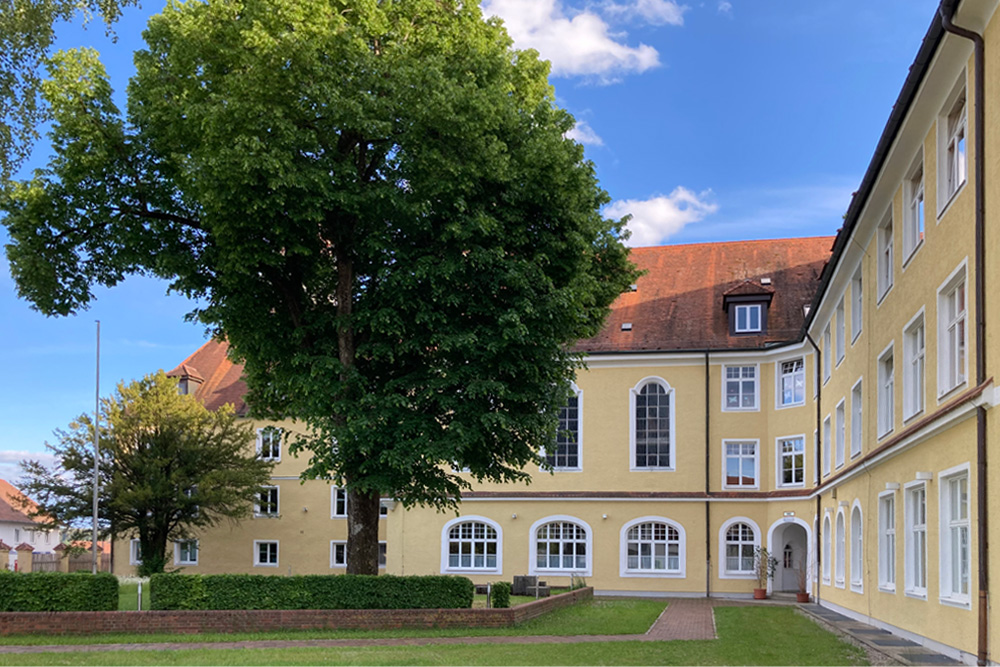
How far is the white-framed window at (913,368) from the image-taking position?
51.9ft

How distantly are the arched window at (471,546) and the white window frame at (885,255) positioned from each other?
2083cm

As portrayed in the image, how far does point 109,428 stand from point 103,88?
2140 cm

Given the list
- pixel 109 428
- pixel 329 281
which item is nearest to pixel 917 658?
pixel 329 281

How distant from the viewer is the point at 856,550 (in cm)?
2255

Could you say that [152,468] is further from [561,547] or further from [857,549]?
[857,549]

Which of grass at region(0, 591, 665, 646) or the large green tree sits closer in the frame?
grass at region(0, 591, 665, 646)

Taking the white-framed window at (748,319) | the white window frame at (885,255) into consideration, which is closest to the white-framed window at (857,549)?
the white window frame at (885,255)

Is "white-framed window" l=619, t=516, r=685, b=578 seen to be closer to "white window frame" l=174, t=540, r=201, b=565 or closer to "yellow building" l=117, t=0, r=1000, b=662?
"yellow building" l=117, t=0, r=1000, b=662

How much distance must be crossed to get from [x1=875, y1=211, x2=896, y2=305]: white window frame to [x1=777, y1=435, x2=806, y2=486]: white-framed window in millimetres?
15544

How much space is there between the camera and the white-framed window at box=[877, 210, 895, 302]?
18.5 m

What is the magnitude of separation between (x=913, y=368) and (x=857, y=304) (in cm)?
608

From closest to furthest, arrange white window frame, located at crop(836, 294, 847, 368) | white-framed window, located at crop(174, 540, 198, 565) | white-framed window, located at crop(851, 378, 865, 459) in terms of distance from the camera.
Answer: white-framed window, located at crop(851, 378, 865, 459)
white window frame, located at crop(836, 294, 847, 368)
white-framed window, located at crop(174, 540, 198, 565)

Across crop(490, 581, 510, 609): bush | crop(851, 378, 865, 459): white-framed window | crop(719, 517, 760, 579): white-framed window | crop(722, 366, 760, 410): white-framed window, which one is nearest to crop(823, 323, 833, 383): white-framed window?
crop(851, 378, 865, 459): white-framed window

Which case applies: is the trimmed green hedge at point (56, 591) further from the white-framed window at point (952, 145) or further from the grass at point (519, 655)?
the white-framed window at point (952, 145)
